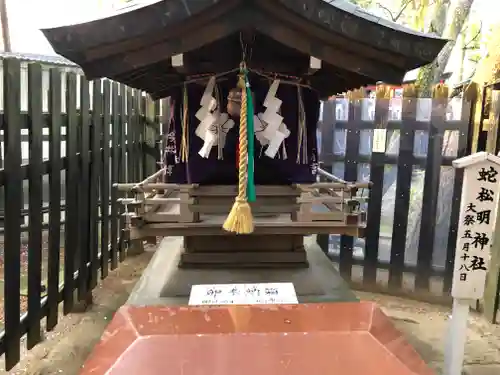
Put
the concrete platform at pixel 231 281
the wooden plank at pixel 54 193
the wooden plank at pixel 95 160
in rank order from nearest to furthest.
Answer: the concrete platform at pixel 231 281, the wooden plank at pixel 54 193, the wooden plank at pixel 95 160

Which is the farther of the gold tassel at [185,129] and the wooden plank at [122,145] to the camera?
the wooden plank at [122,145]

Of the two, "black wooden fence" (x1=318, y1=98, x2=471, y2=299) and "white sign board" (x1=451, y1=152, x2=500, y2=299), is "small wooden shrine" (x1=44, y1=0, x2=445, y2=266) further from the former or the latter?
"black wooden fence" (x1=318, y1=98, x2=471, y2=299)

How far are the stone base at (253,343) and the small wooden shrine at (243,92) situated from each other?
24.4 inches

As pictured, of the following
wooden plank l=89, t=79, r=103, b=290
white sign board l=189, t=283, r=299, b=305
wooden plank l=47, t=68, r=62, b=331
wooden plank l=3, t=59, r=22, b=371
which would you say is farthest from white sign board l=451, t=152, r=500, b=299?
wooden plank l=89, t=79, r=103, b=290

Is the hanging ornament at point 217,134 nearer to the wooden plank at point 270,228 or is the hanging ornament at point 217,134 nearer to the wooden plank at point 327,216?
the wooden plank at point 270,228

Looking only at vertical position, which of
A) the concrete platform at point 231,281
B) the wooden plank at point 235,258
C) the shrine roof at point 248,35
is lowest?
the concrete platform at point 231,281

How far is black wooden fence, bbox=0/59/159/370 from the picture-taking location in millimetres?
3275

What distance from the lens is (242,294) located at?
2.64m

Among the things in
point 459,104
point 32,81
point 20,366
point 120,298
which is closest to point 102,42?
point 32,81

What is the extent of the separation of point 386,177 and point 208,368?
461cm

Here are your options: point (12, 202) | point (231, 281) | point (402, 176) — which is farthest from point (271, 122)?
point (402, 176)

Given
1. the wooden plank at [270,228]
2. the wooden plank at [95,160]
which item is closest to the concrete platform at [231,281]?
the wooden plank at [270,228]

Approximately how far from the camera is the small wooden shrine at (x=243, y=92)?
2410mm

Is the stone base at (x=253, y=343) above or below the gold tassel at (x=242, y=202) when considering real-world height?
below
